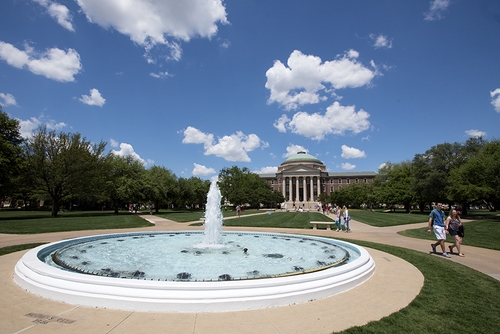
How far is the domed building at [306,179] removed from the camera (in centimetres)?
13162

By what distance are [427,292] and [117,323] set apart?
7.08 m

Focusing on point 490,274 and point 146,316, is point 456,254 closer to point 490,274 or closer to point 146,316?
point 490,274

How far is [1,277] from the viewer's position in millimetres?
7973

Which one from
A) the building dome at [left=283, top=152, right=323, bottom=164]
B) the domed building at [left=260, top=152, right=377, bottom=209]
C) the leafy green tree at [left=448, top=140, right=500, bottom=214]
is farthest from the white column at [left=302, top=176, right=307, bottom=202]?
the leafy green tree at [left=448, top=140, right=500, bottom=214]

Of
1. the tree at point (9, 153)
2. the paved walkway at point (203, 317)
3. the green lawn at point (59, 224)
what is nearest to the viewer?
the paved walkway at point (203, 317)

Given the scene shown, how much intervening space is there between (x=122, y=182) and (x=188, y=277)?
156 ft

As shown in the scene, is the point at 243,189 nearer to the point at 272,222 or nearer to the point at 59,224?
the point at 272,222

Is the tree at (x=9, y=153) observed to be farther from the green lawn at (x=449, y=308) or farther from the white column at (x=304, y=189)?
the white column at (x=304, y=189)

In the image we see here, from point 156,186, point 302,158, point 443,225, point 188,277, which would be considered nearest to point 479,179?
point 443,225

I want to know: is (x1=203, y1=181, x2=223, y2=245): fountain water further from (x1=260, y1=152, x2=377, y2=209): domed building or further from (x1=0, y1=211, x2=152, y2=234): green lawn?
(x1=260, y1=152, x2=377, y2=209): domed building

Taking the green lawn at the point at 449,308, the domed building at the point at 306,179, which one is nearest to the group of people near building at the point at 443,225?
the green lawn at the point at 449,308

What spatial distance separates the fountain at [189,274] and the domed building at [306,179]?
4350 inches

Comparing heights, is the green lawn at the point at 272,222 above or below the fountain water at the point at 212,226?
below

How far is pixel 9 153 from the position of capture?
3438 centimetres
